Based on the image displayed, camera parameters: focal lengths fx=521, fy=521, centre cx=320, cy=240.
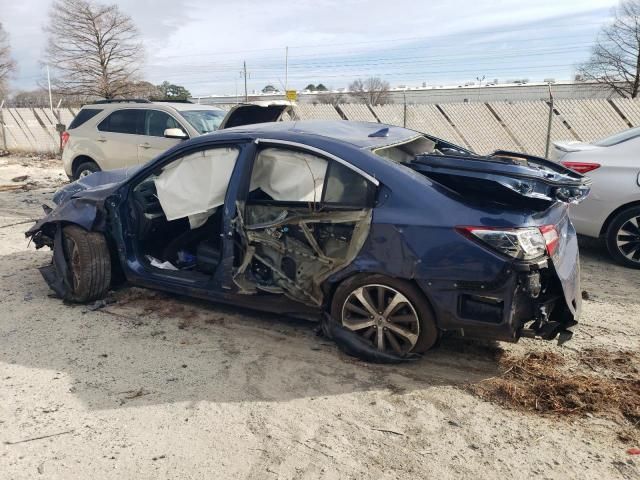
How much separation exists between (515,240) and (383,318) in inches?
39.7

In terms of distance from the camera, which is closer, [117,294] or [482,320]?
[482,320]

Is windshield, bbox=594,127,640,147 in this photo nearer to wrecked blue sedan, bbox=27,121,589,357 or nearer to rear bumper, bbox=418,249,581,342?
A: wrecked blue sedan, bbox=27,121,589,357

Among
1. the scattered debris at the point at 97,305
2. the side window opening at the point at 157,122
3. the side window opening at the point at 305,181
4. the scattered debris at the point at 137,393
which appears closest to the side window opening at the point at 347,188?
the side window opening at the point at 305,181

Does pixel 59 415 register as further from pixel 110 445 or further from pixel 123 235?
pixel 123 235

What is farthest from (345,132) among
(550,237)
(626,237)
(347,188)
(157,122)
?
(157,122)

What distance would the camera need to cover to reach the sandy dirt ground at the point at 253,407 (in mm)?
2672

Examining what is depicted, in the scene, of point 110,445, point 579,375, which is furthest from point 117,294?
point 579,375

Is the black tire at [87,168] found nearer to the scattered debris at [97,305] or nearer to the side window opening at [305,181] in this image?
the scattered debris at [97,305]

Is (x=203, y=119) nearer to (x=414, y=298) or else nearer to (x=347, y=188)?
(x=347, y=188)

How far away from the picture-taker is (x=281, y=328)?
4.28 metres

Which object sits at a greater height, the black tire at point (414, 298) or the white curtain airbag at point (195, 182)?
the white curtain airbag at point (195, 182)

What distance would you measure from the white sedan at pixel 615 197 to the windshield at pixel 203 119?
579 cm

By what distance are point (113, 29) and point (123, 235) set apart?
103 ft

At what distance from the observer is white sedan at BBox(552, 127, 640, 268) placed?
5.81 meters
